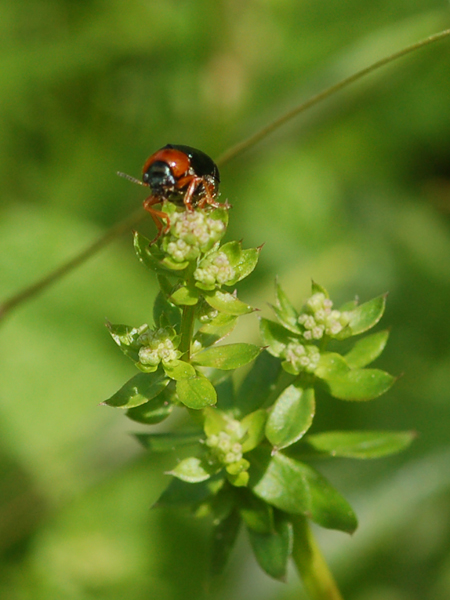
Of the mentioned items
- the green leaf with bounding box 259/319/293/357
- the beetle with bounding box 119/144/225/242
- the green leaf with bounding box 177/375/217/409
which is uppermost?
the beetle with bounding box 119/144/225/242

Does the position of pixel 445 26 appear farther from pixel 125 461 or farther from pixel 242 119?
pixel 125 461

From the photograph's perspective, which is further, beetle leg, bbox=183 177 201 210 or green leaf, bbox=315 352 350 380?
beetle leg, bbox=183 177 201 210

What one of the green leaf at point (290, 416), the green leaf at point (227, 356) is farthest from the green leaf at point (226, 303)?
the green leaf at point (290, 416)

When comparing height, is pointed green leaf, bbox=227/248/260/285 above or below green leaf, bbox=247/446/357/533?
above

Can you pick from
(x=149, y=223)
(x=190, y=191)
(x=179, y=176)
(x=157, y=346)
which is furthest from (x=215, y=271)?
(x=149, y=223)

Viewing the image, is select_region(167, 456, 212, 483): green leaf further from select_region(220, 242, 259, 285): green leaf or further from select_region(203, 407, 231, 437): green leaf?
select_region(220, 242, 259, 285): green leaf

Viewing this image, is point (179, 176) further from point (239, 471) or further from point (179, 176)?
point (239, 471)

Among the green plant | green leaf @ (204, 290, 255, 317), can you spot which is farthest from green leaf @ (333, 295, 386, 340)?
green leaf @ (204, 290, 255, 317)
